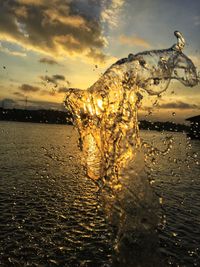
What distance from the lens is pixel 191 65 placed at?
12.9 meters

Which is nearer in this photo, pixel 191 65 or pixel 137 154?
pixel 191 65

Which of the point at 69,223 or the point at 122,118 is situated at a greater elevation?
the point at 122,118

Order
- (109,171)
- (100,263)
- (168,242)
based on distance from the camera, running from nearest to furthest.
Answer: (100,263) < (168,242) < (109,171)

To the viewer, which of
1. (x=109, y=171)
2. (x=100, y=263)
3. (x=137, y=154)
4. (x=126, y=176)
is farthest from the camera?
(x=137, y=154)

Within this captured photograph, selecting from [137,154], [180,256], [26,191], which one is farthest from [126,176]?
[26,191]

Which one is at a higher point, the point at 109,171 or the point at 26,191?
the point at 109,171

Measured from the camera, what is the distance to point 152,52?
12.8 meters

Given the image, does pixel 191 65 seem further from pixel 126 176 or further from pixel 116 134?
pixel 126 176

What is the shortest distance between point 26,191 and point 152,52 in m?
13.7

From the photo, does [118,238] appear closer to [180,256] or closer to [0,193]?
[180,256]

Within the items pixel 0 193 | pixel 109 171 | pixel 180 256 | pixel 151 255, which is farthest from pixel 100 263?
pixel 0 193

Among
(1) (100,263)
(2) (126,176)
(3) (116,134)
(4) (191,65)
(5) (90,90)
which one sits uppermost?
(4) (191,65)

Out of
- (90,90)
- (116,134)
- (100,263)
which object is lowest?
(100,263)

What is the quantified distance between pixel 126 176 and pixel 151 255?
620cm
